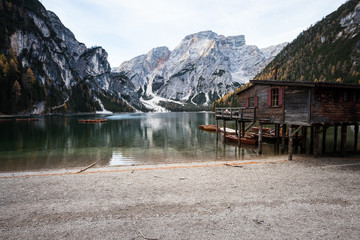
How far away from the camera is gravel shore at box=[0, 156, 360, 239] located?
6.10 meters

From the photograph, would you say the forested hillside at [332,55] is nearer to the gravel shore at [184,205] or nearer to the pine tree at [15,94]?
A: the gravel shore at [184,205]

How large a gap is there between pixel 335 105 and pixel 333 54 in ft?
642

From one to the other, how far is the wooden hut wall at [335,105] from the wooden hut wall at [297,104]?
437mm

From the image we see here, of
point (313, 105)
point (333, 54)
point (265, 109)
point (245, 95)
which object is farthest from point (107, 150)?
point (333, 54)

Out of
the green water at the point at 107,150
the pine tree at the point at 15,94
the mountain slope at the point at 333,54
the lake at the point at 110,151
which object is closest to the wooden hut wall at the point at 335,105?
the lake at the point at 110,151

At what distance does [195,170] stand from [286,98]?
1196 centimetres

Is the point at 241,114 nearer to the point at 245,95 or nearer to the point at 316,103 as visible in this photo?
the point at 245,95

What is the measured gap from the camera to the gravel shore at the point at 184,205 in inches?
240

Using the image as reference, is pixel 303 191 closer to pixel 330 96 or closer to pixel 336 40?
pixel 330 96

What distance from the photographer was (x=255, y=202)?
319 inches

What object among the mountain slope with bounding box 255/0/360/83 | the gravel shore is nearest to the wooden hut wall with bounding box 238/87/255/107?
the gravel shore

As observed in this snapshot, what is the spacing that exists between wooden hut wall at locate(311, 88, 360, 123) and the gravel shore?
18.4 ft

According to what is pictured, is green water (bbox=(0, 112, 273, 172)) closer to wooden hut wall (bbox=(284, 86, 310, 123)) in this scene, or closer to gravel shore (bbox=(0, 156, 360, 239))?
wooden hut wall (bbox=(284, 86, 310, 123))

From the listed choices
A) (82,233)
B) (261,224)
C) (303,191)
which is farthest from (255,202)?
(82,233)
